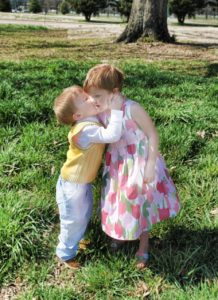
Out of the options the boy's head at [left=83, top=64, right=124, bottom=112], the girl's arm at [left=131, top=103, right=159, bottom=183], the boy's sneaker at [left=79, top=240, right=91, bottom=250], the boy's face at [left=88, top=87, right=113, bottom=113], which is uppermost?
the boy's head at [left=83, top=64, right=124, bottom=112]

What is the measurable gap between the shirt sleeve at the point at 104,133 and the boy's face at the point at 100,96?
8cm

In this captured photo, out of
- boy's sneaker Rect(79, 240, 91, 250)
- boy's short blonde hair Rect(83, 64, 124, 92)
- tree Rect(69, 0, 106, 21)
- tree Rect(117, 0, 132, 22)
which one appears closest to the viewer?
boy's short blonde hair Rect(83, 64, 124, 92)

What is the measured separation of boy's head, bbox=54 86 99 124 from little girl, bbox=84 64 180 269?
0.16 ft

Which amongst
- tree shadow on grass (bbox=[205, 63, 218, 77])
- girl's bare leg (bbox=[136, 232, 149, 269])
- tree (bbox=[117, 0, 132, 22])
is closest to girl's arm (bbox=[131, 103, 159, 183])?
girl's bare leg (bbox=[136, 232, 149, 269])

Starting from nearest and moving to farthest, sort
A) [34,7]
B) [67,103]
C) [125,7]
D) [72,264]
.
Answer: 1. [67,103]
2. [72,264]
3. [125,7]
4. [34,7]

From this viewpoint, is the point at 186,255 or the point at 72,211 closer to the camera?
the point at 72,211

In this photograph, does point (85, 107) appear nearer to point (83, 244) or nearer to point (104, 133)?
point (104, 133)

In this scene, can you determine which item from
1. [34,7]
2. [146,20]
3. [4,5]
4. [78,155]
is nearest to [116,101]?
[78,155]

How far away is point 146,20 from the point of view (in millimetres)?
13188

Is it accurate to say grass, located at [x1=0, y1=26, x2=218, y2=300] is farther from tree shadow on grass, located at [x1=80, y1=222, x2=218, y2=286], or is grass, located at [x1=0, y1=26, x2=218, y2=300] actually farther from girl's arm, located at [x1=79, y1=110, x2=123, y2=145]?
girl's arm, located at [x1=79, y1=110, x2=123, y2=145]

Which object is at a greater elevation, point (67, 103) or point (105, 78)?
point (105, 78)

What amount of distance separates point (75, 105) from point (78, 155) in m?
0.32

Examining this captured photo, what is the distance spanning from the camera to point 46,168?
4324 millimetres

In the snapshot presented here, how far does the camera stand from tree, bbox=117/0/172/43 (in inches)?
514
